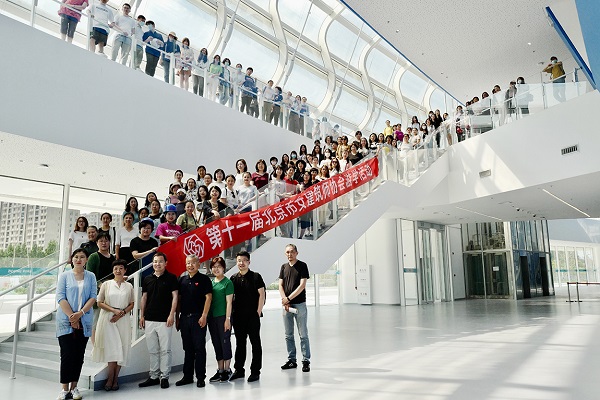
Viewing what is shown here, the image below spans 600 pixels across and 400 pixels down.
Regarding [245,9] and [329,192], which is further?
[245,9]

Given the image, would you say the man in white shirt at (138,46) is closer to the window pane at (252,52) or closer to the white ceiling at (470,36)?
the white ceiling at (470,36)

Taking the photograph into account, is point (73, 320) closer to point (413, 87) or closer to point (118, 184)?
point (118, 184)

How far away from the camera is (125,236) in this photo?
651 cm

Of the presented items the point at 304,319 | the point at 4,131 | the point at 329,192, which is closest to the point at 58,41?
the point at 4,131

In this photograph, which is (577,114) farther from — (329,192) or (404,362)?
(404,362)

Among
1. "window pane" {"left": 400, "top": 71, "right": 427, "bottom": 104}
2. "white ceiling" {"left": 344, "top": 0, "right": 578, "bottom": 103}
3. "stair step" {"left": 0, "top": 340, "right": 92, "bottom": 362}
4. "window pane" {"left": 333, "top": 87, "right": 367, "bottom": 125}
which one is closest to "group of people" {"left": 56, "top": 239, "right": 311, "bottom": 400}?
"stair step" {"left": 0, "top": 340, "right": 92, "bottom": 362}

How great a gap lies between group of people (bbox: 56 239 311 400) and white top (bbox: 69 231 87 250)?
4.04 feet

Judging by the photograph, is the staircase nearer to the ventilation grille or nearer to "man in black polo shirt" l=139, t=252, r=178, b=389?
"man in black polo shirt" l=139, t=252, r=178, b=389

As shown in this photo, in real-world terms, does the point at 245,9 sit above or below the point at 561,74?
above

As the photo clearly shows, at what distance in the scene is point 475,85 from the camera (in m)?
17.6

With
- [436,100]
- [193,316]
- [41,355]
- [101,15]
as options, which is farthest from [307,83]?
[193,316]

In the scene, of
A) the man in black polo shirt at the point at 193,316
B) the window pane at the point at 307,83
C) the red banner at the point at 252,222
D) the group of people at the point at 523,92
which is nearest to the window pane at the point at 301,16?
the window pane at the point at 307,83

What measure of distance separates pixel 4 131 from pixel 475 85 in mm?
15576

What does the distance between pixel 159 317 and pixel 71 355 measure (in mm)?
954
